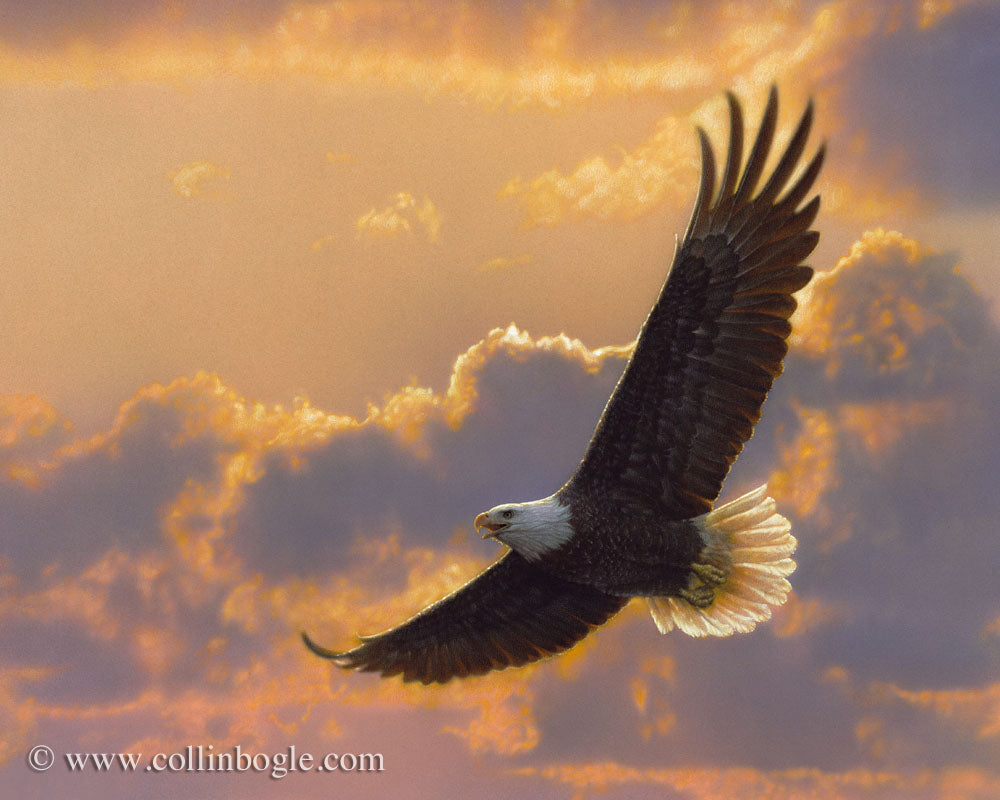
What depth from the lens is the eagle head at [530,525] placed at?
24.5 feet

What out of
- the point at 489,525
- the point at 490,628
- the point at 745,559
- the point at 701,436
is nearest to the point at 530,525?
the point at 489,525

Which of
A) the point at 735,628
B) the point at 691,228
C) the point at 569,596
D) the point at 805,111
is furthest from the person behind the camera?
the point at 569,596

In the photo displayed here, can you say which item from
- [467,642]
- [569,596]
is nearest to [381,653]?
[467,642]

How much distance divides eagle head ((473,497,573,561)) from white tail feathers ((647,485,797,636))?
37.3 inches

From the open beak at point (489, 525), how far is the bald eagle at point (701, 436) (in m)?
0.01

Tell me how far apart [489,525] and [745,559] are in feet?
5.94

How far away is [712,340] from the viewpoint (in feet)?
23.7

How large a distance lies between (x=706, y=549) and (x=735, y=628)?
69cm

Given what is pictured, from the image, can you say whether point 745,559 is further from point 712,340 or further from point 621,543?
point 712,340

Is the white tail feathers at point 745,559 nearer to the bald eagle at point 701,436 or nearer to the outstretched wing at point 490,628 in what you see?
the bald eagle at point 701,436

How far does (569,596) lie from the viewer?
8.49 metres

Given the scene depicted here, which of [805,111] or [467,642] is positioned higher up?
[805,111]

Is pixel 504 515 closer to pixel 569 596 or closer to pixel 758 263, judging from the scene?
pixel 569 596

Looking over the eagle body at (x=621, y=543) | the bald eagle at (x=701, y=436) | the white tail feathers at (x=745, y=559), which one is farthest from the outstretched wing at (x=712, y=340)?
the white tail feathers at (x=745, y=559)
